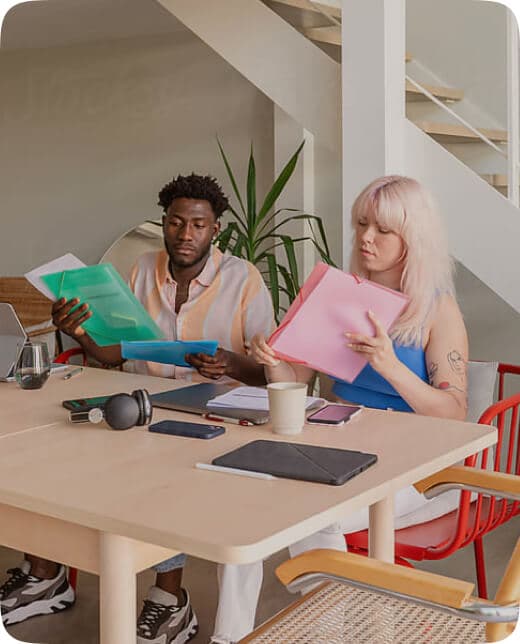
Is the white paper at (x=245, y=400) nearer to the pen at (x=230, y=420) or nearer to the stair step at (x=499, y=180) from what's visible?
the pen at (x=230, y=420)

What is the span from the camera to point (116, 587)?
1323 mm

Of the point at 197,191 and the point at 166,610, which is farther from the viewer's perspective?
the point at 197,191

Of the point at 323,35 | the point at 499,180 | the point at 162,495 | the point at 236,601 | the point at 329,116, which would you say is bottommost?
the point at 236,601

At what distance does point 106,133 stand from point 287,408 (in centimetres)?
438

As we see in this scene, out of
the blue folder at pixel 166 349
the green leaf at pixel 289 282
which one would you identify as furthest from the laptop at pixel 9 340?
the green leaf at pixel 289 282

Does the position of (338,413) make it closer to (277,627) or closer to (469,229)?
(277,627)

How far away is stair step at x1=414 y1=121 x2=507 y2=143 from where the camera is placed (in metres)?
3.79

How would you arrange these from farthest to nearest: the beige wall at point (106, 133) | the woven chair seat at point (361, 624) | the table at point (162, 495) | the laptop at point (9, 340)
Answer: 1. the beige wall at point (106, 133)
2. the laptop at point (9, 340)
3. the woven chair seat at point (361, 624)
4. the table at point (162, 495)

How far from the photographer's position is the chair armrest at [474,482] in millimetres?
1758

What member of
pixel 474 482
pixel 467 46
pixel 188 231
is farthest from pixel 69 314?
pixel 467 46

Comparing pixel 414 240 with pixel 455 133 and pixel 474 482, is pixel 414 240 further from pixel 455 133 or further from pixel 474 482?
pixel 455 133

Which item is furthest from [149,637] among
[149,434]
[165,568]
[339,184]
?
[339,184]

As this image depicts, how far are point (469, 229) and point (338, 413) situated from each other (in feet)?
4.93

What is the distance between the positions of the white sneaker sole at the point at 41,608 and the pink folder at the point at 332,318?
1025mm
